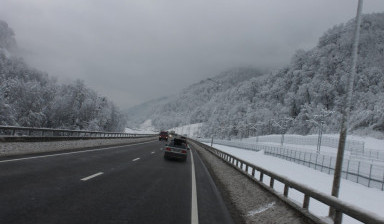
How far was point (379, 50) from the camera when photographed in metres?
161

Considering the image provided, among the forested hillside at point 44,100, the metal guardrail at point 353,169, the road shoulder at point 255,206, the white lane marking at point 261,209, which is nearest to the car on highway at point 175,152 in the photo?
the road shoulder at point 255,206

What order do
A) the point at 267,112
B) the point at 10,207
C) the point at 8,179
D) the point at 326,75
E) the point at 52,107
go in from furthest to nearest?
the point at 267,112, the point at 326,75, the point at 52,107, the point at 8,179, the point at 10,207

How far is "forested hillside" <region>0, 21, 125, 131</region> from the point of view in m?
68.1

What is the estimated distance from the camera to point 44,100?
79.0 metres

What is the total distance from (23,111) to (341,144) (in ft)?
237

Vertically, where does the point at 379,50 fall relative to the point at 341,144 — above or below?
above

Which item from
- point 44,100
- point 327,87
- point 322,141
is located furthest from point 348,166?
point 327,87

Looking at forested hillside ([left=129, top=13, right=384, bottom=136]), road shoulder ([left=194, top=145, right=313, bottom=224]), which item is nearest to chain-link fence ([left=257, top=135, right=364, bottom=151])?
forested hillside ([left=129, top=13, right=384, bottom=136])

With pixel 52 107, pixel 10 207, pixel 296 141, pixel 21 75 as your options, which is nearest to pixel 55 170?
pixel 10 207

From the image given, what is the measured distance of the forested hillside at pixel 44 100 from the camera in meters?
68.1

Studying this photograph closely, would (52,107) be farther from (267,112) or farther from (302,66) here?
(302,66)

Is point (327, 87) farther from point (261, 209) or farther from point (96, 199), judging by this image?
point (96, 199)

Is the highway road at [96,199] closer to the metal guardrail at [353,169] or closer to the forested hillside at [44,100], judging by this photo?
the metal guardrail at [353,169]

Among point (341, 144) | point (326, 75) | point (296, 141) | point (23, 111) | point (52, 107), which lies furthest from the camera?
point (326, 75)
